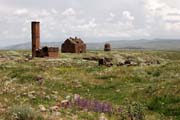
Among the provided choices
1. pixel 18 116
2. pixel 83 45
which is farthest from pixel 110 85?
pixel 83 45

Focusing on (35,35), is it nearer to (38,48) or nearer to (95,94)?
(38,48)

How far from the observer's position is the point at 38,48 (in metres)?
64.2

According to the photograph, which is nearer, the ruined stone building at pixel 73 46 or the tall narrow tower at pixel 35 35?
the tall narrow tower at pixel 35 35

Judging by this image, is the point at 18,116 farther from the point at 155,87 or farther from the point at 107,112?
the point at 155,87

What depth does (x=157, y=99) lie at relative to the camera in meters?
18.9

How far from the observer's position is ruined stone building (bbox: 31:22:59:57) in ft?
200

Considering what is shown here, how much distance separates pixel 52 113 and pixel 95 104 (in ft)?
10.2

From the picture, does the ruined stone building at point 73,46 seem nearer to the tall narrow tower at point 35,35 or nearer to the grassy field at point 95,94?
the tall narrow tower at point 35,35

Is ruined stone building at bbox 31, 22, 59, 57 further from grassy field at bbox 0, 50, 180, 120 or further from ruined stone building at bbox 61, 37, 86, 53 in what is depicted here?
grassy field at bbox 0, 50, 180, 120

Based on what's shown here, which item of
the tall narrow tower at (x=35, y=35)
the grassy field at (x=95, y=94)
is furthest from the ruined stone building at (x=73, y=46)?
the grassy field at (x=95, y=94)

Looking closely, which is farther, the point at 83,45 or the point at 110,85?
the point at 83,45

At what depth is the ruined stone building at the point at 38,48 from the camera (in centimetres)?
6084

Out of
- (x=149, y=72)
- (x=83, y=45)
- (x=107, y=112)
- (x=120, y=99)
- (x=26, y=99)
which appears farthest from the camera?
(x=83, y=45)

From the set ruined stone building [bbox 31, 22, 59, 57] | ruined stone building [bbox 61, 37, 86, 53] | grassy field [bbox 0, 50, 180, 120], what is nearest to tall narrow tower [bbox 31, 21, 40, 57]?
ruined stone building [bbox 31, 22, 59, 57]
